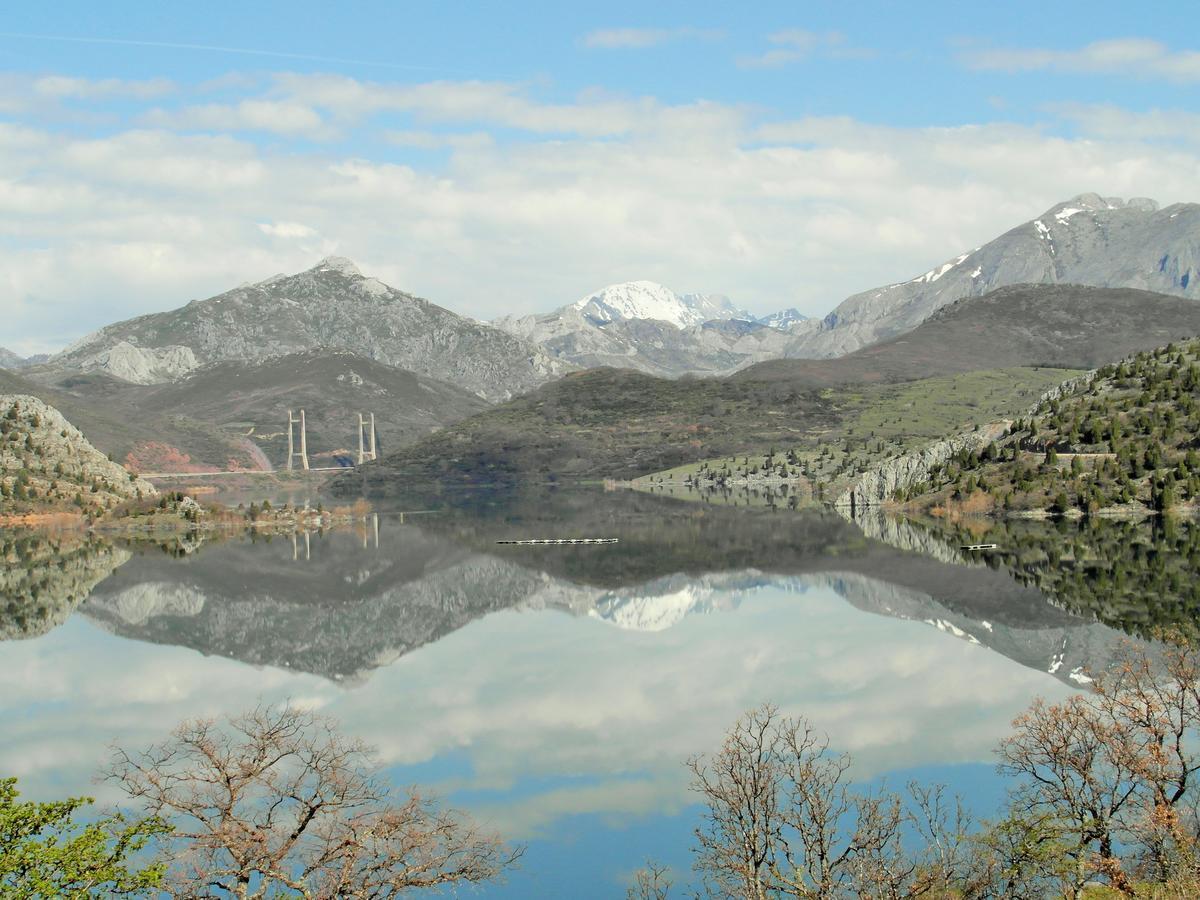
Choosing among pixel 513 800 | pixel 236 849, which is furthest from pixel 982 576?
pixel 236 849

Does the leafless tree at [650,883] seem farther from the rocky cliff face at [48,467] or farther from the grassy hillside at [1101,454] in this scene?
the rocky cliff face at [48,467]

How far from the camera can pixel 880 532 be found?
136375mm

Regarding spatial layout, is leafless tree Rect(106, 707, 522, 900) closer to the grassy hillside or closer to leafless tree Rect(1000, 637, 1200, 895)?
leafless tree Rect(1000, 637, 1200, 895)

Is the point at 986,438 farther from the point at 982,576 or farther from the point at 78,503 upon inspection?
the point at 78,503

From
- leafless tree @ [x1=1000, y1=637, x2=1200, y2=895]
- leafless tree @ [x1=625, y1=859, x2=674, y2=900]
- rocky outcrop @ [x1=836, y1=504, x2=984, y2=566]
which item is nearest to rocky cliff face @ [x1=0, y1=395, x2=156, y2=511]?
rocky outcrop @ [x1=836, y1=504, x2=984, y2=566]

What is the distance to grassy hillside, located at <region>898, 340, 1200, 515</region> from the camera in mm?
139750

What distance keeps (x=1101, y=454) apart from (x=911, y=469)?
3534cm

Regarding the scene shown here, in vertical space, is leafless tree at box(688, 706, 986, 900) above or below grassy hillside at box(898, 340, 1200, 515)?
below

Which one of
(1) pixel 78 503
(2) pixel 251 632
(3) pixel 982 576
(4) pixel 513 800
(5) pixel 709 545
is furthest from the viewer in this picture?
(1) pixel 78 503

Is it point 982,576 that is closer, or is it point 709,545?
point 982,576

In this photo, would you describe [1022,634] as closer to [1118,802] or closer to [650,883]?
[1118,802]

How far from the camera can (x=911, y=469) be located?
594 feet

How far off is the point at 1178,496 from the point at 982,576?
54099 millimetres

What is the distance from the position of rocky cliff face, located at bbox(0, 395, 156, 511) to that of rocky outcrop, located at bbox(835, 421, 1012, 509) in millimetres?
103256
